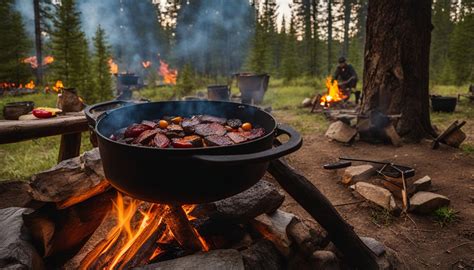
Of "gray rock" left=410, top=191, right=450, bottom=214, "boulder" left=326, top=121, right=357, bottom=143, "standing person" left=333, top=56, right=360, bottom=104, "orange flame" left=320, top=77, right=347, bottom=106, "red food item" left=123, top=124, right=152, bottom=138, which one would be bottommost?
"gray rock" left=410, top=191, right=450, bottom=214

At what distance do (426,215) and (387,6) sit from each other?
14.0ft

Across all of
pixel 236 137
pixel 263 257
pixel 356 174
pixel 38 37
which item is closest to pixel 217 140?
pixel 236 137

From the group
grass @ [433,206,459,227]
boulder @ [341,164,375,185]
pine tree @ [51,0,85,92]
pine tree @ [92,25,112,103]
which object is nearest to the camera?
grass @ [433,206,459,227]

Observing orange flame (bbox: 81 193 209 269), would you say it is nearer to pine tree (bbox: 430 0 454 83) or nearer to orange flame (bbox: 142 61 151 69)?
orange flame (bbox: 142 61 151 69)

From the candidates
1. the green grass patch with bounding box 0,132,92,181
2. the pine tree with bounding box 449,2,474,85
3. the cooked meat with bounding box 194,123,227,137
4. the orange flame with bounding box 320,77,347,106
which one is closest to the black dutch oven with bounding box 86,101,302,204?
the cooked meat with bounding box 194,123,227,137

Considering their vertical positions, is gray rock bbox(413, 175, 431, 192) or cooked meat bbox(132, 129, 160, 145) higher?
cooked meat bbox(132, 129, 160, 145)

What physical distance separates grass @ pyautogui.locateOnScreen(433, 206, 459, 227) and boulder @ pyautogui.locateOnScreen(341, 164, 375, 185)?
106 centimetres

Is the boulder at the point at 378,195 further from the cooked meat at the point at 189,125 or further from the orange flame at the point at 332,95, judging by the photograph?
the orange flame at the point at 332,95

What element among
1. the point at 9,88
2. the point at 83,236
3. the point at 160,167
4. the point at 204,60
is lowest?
the point at 83,236

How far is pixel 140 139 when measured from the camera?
1752 millimetres

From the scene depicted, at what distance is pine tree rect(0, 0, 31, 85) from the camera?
726 inches

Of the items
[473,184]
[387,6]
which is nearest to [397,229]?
[473,184]

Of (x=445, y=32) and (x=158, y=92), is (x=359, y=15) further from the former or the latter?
(x=158, y=92)

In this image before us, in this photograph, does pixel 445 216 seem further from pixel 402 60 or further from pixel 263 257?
pixel 402 60
